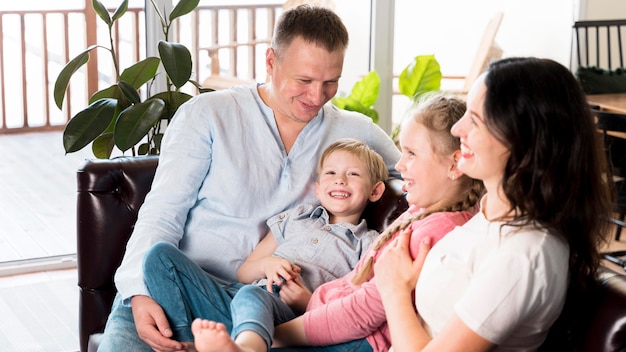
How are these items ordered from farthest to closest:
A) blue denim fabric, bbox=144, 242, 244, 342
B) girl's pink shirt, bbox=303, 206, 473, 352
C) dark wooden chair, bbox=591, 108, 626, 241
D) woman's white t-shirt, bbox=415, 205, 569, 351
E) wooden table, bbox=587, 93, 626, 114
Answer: wooden table, bbox=587, 93, 626, 114, dark wooden chair, bbox=591, 108, 626, 241, blue denim fabric, bbox=144, 242, 244, 342, girl's pink shirt, bbox=303, 206, 473, 352, woman's white t-shirt, bbox=415, 205, 569, 351

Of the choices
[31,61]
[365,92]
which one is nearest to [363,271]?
[365,92]

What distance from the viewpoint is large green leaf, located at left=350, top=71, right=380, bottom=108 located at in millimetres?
4281

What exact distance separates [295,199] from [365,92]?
1939 mm

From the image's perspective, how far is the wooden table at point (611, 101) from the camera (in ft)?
13.3

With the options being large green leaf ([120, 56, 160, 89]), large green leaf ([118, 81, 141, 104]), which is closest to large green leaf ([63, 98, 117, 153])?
large green leaf ([118, 81, 141, 104])

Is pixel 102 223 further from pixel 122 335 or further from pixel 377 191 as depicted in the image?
pixel 377 191

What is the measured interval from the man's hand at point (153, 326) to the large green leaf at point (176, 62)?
3.91 feet

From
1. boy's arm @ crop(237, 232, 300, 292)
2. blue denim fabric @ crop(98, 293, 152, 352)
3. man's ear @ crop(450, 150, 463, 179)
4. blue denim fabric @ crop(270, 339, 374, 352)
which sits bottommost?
blue denim fabric @ crop(98, 293, 152, 352)

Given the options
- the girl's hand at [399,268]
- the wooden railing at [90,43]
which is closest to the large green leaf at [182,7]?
the wooden railing at [90,43]

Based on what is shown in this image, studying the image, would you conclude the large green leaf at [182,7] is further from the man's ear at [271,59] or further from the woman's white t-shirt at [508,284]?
the woman's white t-shirt at [508,284]

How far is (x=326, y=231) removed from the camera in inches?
90.9

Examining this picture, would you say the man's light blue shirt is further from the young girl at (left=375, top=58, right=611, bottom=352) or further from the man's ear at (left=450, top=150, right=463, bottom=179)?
the young girl at (left=375, top=58, right=611, bottom=352)

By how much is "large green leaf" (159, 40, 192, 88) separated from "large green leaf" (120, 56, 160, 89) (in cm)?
19

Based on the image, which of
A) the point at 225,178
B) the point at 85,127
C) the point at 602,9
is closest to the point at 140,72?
the point at 85,127
